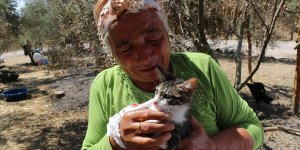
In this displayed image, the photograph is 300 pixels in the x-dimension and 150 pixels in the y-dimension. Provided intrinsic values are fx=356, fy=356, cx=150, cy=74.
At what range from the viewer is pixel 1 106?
41.5ft

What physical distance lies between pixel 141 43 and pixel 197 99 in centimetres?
36

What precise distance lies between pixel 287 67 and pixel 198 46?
441 inches

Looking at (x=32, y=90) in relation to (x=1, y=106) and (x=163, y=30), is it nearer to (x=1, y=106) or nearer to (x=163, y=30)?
(x=1, y=106)

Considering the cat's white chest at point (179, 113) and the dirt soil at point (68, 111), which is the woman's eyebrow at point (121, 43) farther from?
the dirt soil at point (68, 111)

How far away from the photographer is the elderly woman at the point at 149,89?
140 cm

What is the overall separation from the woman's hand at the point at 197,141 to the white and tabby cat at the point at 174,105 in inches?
0.9

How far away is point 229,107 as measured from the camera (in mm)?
1587

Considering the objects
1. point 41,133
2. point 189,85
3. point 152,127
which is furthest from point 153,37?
point 41,133

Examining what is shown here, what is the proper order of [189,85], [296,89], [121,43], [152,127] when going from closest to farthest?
[152,127], [189,85], [121,43], [296,89]

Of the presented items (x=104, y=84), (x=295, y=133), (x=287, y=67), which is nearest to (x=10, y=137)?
(x=295, y=133)

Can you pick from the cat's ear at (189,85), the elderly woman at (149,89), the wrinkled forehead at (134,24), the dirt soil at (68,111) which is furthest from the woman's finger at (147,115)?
the dirt soil at (68,111)

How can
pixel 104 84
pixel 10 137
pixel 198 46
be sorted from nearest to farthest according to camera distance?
pixel 104 84, pixel 198 46, pixel 10 137

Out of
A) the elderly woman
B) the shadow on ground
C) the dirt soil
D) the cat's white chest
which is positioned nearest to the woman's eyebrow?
the elderly woman

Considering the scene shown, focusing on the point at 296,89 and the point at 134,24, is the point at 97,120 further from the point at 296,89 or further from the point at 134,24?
the point at 296,89
